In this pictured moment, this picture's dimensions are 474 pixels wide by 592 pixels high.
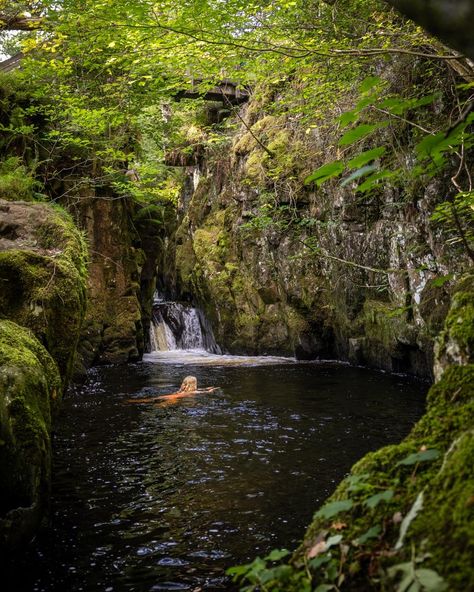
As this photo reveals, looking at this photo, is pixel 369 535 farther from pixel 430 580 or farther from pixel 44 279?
pixel 44 279

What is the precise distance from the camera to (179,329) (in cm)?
2506

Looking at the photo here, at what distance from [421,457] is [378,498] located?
0.25 metres

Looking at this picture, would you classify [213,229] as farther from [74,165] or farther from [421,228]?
[421,228]

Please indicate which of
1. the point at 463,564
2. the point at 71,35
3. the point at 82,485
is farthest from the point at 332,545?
the point at 71,35

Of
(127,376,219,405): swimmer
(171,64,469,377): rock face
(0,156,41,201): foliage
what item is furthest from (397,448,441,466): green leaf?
(0,156,41,201): foliage

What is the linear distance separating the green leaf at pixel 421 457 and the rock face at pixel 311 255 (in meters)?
8.84

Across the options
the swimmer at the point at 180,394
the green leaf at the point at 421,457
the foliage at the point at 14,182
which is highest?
the foliage at the point at 14,182

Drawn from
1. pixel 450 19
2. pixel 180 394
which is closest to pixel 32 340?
pixel 180 394

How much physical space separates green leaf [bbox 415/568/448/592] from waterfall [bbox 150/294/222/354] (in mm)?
21952

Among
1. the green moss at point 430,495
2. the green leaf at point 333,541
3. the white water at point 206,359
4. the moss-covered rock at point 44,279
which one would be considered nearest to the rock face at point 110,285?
the white water at point 206,359

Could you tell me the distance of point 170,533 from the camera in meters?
5.16

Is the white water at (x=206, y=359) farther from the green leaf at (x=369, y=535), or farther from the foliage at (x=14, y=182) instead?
the green leaf at (x=369, y=535)

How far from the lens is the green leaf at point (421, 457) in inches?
77.3

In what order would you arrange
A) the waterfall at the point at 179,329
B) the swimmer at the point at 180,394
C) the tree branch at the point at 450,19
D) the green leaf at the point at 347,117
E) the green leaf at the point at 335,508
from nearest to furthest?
the tree branch at the point at 450,19 < the green leaf at the point at 335,508 < the green leaf at the point at 347,117 < the swimmer at the point at 180,394 < the waterfall at the point at 179,329
